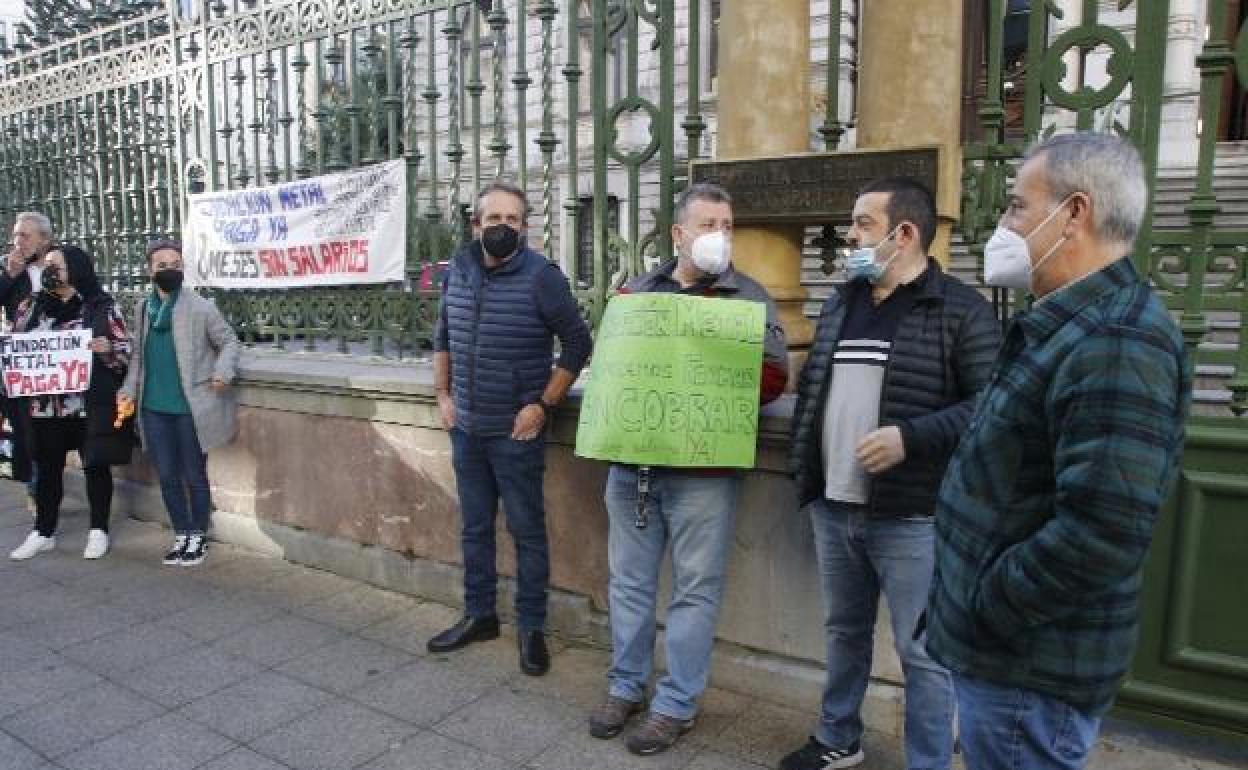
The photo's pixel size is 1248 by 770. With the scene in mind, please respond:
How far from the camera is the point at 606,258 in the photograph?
4457mm

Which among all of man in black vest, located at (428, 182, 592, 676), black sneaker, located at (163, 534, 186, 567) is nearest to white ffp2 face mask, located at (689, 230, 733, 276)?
man in black vest, located at (428, 182, 592, 676)

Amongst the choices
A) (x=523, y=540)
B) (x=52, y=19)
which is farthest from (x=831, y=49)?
(x=52, y=19)

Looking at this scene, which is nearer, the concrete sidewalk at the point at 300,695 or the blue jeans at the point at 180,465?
the concrete sidewalk at the point at 300,695

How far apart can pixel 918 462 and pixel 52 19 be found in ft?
26.2

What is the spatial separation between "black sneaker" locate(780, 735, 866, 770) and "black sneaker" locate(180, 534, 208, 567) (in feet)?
13.5

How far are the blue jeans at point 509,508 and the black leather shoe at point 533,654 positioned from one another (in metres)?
0.04

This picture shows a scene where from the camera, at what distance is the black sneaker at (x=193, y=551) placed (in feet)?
18.7

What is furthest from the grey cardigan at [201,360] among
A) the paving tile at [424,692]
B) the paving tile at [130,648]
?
the paving tile at [424,692]

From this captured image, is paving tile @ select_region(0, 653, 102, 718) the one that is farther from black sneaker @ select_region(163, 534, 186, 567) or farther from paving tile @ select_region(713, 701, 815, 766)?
paving tile @ select_region(713, 701, 815, 766)

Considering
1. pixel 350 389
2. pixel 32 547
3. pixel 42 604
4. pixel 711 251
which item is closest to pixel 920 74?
pixel 711 251

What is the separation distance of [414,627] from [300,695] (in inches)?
32.0

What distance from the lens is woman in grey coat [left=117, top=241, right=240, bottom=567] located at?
5526 mm

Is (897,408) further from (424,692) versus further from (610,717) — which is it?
(424,692)

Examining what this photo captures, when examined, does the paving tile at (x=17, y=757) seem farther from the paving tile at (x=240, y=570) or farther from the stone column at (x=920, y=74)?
the stone column at (x=920, y=74)
